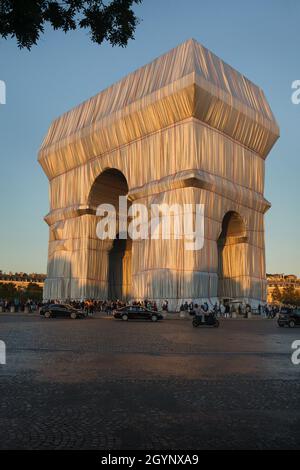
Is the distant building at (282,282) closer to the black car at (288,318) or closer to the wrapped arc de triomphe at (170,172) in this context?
the wrapped arc de triomphe at (170,172)

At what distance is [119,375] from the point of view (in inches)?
363

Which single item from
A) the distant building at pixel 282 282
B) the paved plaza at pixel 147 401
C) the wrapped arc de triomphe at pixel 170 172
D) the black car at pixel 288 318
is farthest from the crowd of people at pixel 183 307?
the distant building at pixel 282 282

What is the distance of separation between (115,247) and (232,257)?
780 inches

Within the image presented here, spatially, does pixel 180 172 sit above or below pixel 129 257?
above

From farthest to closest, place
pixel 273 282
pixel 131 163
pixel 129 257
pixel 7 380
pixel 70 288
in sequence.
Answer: pixel 273 282 < pixel 129 257 < pixel 70 288 < pixel 131 163 < pixel 7 380

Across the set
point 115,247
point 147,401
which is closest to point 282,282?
point 115,247

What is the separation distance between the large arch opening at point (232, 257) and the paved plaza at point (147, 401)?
34812mm

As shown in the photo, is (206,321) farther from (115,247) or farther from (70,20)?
(115,247)

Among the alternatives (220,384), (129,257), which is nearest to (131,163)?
(129,257)

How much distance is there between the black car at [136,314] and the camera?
107 ft

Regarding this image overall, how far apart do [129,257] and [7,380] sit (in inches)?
2198

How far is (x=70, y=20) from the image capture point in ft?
24.3

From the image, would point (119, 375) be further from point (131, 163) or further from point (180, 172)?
point (131, 163)

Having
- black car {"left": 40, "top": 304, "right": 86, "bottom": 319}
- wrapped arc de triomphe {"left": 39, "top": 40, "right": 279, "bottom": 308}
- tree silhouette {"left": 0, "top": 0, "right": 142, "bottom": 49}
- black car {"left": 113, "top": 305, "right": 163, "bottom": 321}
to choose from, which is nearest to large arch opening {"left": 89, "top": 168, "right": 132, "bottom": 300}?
wrapped arc de triomphe {"left": 39, "top": 40, "right": 279, "bottom": 308}
